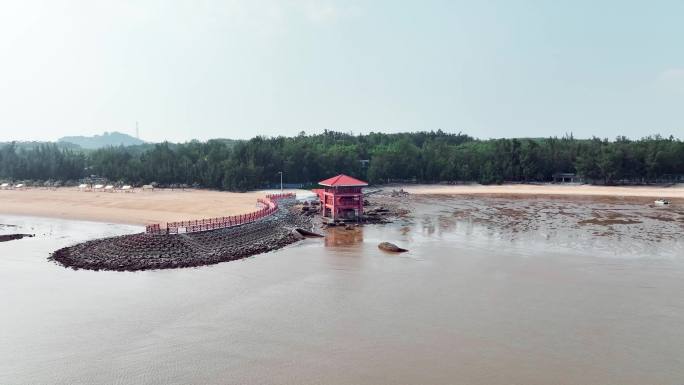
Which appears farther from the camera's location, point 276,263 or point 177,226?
point 177,226

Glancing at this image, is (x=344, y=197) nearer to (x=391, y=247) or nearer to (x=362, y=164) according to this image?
(x=391, y=247)

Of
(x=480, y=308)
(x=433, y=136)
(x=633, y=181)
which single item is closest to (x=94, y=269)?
(x=480, y=308)

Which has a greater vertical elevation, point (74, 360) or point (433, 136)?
point (433, 136)

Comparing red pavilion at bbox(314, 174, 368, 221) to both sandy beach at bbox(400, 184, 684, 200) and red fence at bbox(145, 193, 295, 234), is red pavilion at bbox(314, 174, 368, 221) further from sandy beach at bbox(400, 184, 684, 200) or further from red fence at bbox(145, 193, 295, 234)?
sandy beach at bbox(400, 184, 684, 200)

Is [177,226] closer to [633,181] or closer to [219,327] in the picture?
[219,327]

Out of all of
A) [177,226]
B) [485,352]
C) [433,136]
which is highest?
[433,136]

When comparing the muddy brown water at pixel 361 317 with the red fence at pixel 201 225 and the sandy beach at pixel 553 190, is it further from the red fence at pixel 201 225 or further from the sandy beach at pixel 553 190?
the sandy beach at pixel 553 190

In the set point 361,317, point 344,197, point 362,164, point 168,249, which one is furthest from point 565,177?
point 361,317
